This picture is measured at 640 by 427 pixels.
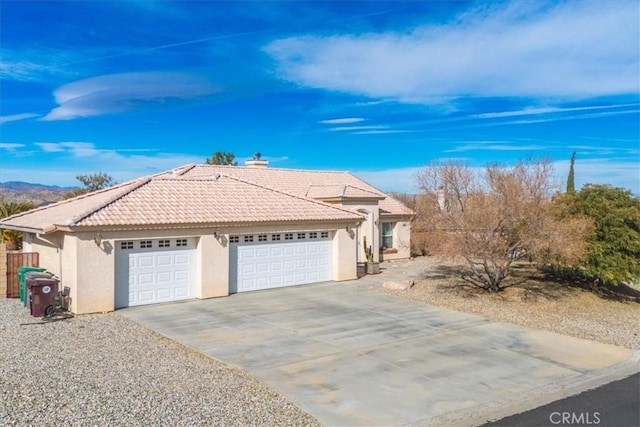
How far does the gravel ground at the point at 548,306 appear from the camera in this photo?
48.6 ft

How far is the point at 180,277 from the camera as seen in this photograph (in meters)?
18.2

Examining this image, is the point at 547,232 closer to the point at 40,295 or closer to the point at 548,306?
the point at 548,306

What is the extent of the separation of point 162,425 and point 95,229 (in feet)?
31.9

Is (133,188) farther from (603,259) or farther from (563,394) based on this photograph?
(603,259)

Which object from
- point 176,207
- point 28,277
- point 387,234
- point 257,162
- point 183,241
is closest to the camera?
point 28,277

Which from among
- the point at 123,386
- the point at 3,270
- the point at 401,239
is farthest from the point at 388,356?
the point at 401,239

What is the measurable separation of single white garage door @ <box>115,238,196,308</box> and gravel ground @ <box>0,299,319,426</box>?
3658 millimetres

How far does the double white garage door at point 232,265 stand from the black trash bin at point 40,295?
1.95 meters

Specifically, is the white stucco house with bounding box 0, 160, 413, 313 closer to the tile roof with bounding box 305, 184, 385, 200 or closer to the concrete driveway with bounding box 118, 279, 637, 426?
the concrete driveway with bounding box 118, 279, 637, 426

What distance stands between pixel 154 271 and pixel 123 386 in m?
8.70

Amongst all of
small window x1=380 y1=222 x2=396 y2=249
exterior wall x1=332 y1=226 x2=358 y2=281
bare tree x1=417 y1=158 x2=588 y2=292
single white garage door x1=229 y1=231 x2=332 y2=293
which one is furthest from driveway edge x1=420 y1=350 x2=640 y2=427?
small window x1=380 y1=222 x2=396 y2=249

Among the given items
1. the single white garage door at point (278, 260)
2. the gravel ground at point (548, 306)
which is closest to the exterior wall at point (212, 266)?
the single white garage door at point (278, 260)

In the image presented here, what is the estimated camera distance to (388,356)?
11.9m

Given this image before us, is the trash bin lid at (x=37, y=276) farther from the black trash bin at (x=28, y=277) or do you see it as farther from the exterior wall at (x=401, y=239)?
the exterior wall at (x=401, y=239)
